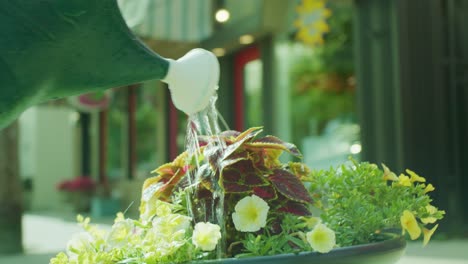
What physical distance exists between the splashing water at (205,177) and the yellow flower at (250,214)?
5 cm

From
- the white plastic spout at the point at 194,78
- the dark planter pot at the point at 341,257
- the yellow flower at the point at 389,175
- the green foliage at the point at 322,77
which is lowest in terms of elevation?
the dark planter pot at the point at 341,257

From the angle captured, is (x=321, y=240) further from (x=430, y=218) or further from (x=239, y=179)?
(x=430, y=218)

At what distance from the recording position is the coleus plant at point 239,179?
133 centimetres

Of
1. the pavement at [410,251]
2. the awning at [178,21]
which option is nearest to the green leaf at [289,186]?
the pavement at [410,251]

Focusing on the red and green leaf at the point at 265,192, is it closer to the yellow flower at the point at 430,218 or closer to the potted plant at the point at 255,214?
the potted plant at the point at 255,214

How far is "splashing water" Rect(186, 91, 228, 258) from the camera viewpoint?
1333 millimetres

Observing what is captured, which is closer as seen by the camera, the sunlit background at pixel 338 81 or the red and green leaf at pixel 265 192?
the red and green leaf at pixel 265 192

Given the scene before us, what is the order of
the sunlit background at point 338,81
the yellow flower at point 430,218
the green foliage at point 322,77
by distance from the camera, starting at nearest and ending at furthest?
1. the yellow flower at point 430,218
2. the sunlit background at point 338,81
3. the green foliage at point 322,77

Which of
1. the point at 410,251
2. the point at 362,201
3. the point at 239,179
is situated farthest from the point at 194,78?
the point at 410,251

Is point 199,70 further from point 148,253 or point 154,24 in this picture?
point 154,24

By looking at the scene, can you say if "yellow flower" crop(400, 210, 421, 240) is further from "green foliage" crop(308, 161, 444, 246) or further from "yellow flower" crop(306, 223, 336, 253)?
"yellow flower" crop(306, 223, 336, 253)

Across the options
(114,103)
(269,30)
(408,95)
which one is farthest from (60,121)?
(408,95)

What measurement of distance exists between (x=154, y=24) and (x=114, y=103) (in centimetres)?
A: 524

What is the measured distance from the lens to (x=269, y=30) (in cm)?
727
